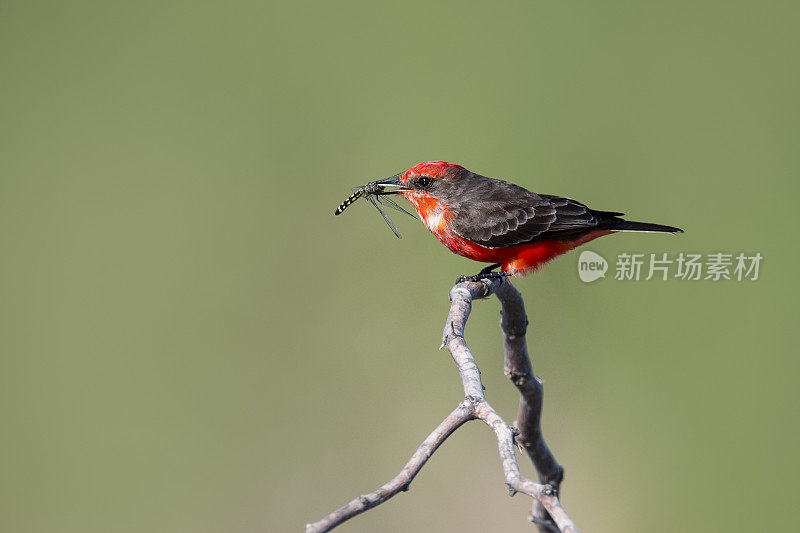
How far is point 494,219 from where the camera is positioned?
2105 millimetres

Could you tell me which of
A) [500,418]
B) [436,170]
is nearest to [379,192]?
[436,170]

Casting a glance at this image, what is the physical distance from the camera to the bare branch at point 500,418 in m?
1.08

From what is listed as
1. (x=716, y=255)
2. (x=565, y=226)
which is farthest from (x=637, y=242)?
(x=565, y=226)

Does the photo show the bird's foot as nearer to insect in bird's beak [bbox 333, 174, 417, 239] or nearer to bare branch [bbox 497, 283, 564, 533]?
bare branch [bbox 497, 283, 564, 533]

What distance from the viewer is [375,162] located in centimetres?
389

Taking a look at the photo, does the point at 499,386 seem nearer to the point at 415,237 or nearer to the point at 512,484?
the point at 415,237

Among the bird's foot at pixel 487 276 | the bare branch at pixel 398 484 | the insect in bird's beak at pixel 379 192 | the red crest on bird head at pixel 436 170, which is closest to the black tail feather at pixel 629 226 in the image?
the bird's foot at pixel 487 276

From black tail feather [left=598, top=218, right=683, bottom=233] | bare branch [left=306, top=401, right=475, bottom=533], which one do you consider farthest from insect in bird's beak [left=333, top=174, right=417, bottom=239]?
bare branch [left=306, top=401, right=475, bottom=533]

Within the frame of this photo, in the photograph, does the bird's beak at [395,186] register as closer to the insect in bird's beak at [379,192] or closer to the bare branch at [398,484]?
the insect in bird's beak at [379,192]

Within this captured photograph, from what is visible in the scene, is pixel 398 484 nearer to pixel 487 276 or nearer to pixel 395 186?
pixel 487 276

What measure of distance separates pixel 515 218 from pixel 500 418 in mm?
930

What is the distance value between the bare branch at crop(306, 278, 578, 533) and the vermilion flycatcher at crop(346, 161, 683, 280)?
0.15m

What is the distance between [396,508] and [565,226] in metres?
2.20

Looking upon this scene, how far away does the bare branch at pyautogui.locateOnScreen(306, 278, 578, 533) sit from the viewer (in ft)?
3.54
